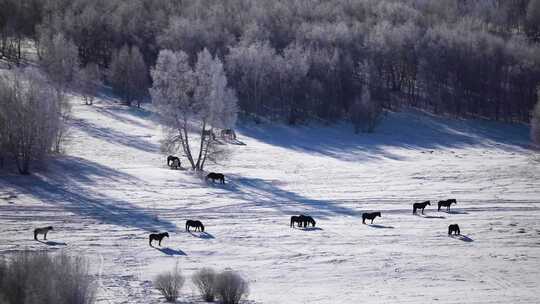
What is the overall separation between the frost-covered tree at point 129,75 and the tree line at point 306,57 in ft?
0.45

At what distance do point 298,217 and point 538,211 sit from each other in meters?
13.6

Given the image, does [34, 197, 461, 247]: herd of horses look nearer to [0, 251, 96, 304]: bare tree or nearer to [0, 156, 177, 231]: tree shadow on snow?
[0, 156, 177, 231]: tree shadow on snow

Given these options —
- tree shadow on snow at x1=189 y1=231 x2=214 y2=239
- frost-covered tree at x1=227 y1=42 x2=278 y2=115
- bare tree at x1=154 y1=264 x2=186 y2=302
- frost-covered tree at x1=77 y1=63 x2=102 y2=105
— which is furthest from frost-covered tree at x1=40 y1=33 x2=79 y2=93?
bare tree at x1=154 y1=264 x2=186 y2=302

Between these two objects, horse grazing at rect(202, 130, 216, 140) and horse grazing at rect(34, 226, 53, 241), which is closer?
horse grazing at rect(34, 226, 53, 241)

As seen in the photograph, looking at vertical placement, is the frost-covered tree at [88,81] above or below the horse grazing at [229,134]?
above

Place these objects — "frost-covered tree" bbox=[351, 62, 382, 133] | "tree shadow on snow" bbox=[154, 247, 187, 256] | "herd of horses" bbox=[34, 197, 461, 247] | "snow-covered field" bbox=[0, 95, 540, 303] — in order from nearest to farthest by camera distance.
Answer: "snow-covered field" bbox=[0, 95, 540, 303]
"tree shadow on snow" bbox=[154, 247, 187, 256]
"herd of horses" bbox=[34, 197, 461, 247]
"frost-covered tree" bbox=[351, 62, 382, 133]

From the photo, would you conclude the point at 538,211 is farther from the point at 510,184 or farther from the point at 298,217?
the point at 298,217

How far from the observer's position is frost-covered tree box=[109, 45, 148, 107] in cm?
6438

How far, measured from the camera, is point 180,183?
37688 mm

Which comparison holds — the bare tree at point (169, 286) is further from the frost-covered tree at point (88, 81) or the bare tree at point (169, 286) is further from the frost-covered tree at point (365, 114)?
the frost-covered tree at point (365, 114)

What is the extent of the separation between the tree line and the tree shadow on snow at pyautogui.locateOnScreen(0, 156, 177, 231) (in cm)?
2713

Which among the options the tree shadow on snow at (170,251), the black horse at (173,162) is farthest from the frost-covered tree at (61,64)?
the tree shadow on snow at (170,251)

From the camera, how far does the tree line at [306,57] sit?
6956 cm

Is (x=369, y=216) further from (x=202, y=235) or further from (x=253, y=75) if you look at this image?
(x=253, y=75)
